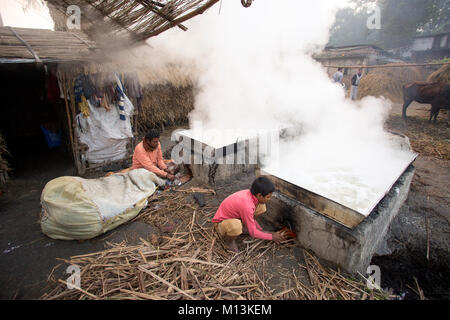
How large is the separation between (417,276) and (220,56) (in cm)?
632

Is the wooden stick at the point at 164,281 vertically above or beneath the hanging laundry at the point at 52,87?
beneath

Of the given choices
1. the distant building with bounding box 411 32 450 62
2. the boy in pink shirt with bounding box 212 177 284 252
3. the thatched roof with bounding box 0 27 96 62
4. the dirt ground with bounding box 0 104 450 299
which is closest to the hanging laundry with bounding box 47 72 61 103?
the thatched roof with bounding box 0 27 96 62

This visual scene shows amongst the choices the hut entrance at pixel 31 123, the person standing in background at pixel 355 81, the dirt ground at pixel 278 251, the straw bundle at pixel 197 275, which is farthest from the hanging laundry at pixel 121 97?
the person standing in background at pixel 355 81

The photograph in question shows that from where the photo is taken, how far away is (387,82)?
49.4 feet

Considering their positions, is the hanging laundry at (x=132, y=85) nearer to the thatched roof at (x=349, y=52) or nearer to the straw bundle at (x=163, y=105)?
the straw bundle at (x=163, y=105)

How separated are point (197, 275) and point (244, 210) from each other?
0.93 metres

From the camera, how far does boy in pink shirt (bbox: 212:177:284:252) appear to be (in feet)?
8.97

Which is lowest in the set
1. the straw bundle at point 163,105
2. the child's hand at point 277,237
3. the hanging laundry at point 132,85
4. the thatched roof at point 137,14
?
the child's hand at point 277,237

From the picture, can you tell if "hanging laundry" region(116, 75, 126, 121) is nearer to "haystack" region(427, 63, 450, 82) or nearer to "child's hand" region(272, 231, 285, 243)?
"child's hand" region(272, 231, 285, 243)

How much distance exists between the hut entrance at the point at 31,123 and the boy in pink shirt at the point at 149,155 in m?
2.72

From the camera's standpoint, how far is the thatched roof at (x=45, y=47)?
4207 millimetres

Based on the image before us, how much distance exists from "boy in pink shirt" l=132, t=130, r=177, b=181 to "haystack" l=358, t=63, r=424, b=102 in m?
15.1

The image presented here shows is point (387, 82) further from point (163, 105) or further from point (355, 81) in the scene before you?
point (163, 105)
